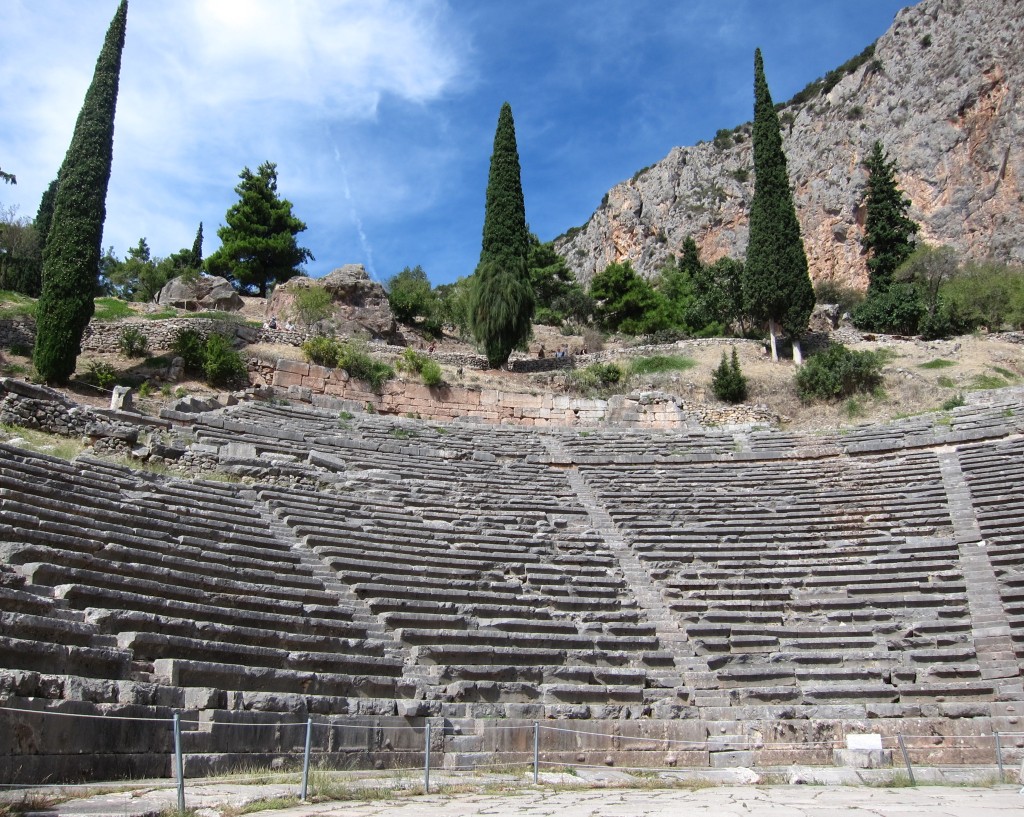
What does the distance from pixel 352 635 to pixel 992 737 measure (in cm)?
739

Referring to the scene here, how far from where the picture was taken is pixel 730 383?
986 inches

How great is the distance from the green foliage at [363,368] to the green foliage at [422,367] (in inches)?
23.2

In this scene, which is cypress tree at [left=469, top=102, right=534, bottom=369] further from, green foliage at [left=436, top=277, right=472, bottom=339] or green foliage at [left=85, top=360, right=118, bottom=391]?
green foliage at [left=85, top=360, right=118, bottom=391]

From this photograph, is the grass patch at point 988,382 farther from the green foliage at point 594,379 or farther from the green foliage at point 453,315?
the green foliage at point 453,315

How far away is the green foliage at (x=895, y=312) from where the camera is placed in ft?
101

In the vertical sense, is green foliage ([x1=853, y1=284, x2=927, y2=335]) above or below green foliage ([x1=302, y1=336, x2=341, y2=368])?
above

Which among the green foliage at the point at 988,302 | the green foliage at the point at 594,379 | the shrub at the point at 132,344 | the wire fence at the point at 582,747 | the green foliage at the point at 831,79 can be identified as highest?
the green foliage at the point at 831,79

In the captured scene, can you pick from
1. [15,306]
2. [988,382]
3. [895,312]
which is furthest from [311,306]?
[895,312]

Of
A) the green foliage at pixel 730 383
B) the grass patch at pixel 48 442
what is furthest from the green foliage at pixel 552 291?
the grass patch at pixel 48 442

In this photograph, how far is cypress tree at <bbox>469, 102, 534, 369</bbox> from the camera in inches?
1102

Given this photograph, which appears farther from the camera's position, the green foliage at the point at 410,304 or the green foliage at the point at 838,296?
the green foliage at the point at 838,296

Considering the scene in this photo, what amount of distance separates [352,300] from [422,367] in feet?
30.9

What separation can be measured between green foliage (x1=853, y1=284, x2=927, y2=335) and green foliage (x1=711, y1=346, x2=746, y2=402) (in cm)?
958

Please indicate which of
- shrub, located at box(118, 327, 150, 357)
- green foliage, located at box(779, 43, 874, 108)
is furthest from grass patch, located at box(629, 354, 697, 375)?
green foliage, located at box(779, 43, 874, 108)
